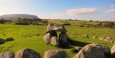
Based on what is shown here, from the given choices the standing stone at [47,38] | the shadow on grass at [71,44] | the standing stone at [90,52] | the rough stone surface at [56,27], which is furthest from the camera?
the rough stone surface at [56,27]

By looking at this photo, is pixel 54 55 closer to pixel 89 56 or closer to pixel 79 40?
pixel 89 56

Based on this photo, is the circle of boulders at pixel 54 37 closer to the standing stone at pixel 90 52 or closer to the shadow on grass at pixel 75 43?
the shadow on grass at pixel 75 43

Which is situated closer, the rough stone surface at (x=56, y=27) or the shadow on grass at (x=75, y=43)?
the shadow on grass at (x=75, y=43)

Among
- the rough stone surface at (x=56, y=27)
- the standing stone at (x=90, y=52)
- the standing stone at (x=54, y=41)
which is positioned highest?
the rough stone surface at (x=56, y=27)

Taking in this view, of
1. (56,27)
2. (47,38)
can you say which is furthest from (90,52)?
(56,27)

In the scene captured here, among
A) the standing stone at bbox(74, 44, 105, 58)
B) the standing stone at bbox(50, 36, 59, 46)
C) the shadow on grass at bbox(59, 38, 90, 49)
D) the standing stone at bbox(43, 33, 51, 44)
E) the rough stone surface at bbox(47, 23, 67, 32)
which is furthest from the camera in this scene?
the rough stone surface at bbox(47, 23, 67, 32)

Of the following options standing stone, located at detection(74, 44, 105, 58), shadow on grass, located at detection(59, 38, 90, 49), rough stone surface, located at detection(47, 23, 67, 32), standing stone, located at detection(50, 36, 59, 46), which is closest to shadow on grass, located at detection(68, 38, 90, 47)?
shadow on grass, located at detection(59, 38, 90, 49)

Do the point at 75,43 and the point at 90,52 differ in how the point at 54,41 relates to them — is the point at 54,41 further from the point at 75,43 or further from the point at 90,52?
the point at 90,52

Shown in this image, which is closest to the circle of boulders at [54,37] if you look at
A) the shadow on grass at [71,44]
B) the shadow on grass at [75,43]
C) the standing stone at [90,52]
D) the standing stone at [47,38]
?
the standing stone at [47,38]

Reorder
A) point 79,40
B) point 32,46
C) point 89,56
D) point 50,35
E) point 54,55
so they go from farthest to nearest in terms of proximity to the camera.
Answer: point 79,40 < point 50,35 < point 32,46 < point 89,56 < point 54,55

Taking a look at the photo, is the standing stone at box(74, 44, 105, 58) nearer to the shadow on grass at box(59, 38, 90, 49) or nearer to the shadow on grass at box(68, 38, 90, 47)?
the shadow on grass at box(59, 38, 90, 49)

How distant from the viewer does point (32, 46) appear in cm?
3612

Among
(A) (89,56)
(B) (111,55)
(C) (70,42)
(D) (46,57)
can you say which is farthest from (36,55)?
(C) (70,42)

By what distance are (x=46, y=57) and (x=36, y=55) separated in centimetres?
99
